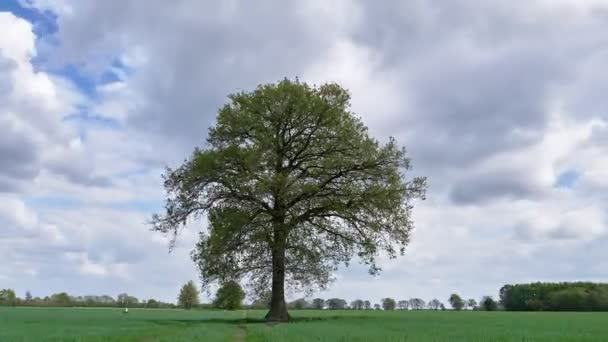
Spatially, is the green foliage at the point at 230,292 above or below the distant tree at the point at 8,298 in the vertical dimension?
below

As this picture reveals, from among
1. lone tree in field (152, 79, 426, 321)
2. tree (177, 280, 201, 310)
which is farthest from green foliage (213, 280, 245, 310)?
tree (177, 280, 201, 310)

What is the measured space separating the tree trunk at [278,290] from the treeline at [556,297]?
8057 centimetres

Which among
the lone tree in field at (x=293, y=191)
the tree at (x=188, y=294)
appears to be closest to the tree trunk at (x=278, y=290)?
the lone tree in field at (x=293, y=191)

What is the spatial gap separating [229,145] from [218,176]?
227 centimetres

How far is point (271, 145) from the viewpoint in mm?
38094

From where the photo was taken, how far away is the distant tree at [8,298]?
135 metres

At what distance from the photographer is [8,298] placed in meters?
145

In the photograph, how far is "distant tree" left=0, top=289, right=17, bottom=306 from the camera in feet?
442

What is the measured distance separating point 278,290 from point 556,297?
269 ft

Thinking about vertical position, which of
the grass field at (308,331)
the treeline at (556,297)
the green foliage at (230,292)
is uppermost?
the treeline at (556,297)

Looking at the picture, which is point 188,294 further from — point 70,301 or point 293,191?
point 293,191

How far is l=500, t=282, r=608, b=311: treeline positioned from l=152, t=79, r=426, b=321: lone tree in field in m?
77.9

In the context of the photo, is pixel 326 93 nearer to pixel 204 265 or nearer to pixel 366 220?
pixel 366 220

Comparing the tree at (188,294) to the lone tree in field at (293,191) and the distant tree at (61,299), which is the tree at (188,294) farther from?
the lone tree in field at (293,191)
